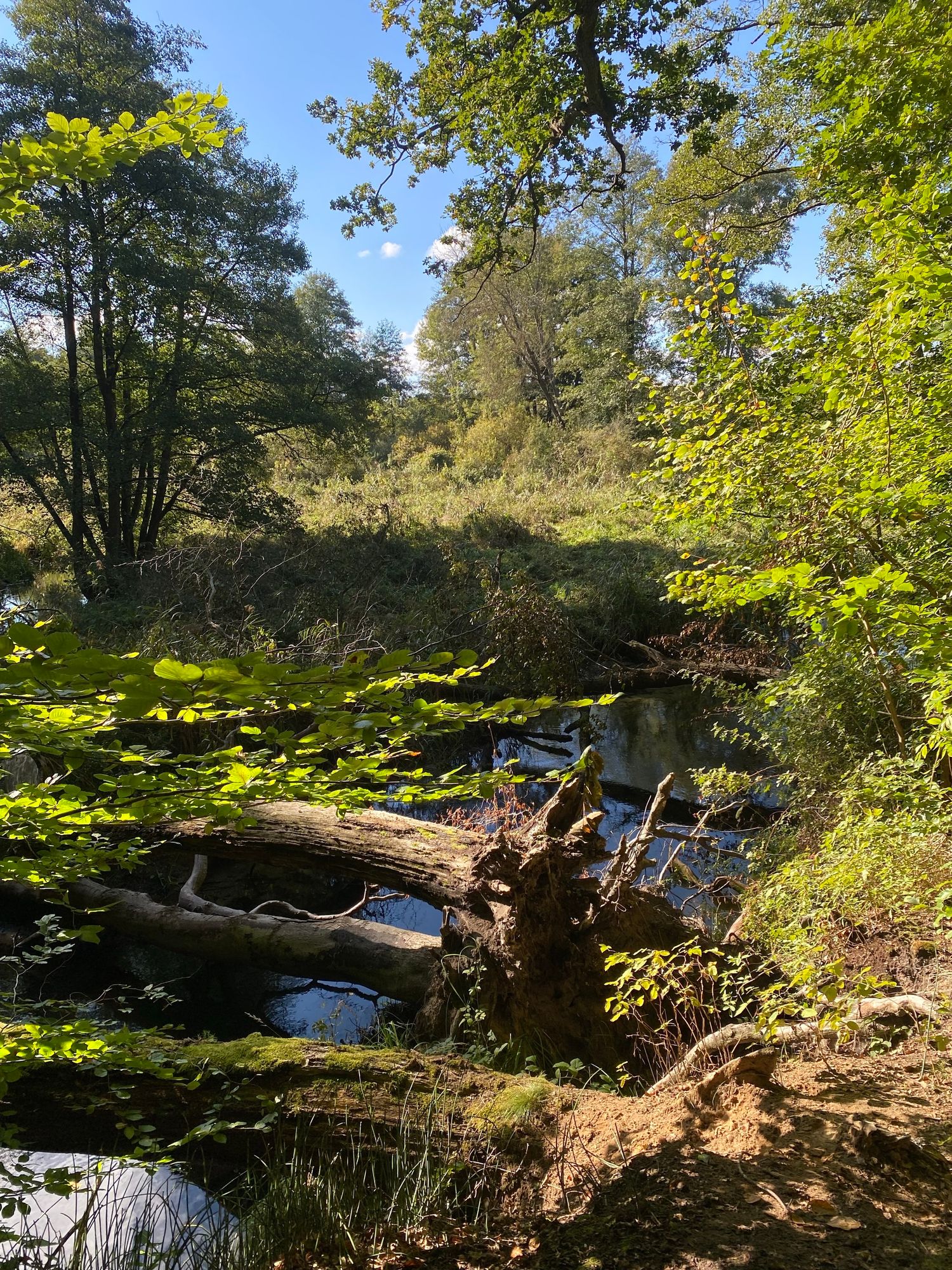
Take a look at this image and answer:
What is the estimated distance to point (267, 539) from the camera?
13.3 m

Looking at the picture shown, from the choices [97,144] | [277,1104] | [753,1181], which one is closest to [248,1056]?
[277,1104]

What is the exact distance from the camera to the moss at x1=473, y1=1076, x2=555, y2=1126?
2.59 m

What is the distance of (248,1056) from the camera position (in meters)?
2.81

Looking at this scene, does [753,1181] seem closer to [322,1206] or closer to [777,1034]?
[777,1034]

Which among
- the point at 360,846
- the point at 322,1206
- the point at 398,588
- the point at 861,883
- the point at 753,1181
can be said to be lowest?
the point at 322,1206

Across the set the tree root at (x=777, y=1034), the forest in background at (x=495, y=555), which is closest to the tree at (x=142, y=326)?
the forest in background at (x=495, y=555)

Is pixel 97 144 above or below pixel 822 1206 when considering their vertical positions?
above

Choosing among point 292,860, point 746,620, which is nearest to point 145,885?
point 292,860

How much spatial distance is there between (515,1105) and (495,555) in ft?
42.8

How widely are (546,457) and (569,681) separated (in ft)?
56.4

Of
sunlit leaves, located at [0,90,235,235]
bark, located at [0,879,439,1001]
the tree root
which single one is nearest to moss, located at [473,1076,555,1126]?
the tree root

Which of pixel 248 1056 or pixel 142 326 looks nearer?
pixel 248 1056

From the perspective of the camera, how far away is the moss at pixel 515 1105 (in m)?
2.59

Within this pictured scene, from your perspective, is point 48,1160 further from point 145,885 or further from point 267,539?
point 267,539
